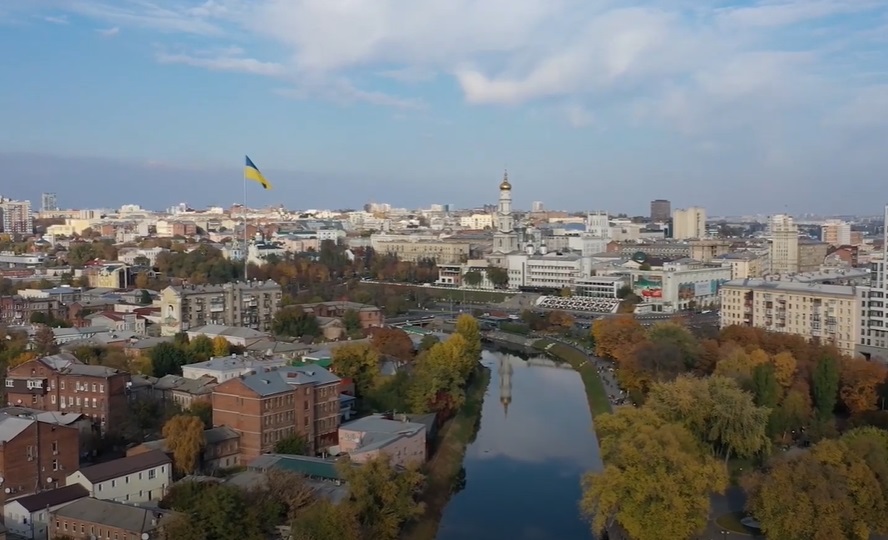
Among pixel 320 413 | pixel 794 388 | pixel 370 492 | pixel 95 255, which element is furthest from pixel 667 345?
pixel 95 255

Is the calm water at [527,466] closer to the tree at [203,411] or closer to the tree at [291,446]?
the tree at [291,446]

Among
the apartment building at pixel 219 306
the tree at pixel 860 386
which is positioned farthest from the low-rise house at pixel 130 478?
the apartment building at pixel 219 306

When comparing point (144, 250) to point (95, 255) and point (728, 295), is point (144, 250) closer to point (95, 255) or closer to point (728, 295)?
point (95, 255)

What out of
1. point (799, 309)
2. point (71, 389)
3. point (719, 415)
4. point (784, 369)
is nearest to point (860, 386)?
point (784, 369)

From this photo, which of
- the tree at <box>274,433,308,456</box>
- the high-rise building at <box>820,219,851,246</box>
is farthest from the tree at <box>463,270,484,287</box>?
the high-rise building at <box>820,219,851,246</box>

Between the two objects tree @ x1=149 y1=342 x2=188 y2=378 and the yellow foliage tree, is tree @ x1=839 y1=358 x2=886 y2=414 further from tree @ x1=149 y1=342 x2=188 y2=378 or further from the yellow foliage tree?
tree @ x1=149 y1=342 x2=188 y2=378
